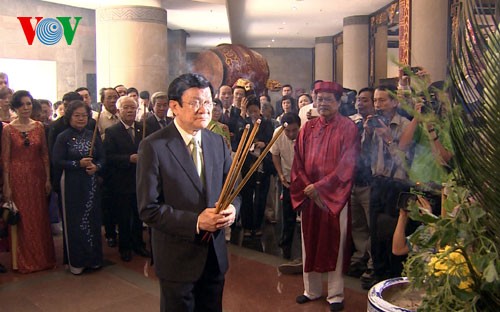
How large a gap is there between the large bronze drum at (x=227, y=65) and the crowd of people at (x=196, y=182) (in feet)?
6.86

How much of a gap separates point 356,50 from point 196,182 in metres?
10.7

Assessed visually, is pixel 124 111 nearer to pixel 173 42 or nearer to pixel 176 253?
pixel 176 253

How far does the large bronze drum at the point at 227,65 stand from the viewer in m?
7.31

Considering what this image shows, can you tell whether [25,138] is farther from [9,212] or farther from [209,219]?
[209,219]

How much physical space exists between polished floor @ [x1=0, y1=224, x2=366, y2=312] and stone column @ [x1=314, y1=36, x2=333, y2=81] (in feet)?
36.8

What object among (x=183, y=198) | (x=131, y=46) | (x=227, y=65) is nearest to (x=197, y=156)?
(x=183, y=198)

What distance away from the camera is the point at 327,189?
3.25 meters

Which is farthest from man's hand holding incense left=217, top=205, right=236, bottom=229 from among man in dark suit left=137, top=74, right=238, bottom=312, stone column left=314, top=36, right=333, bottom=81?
stone column left=314, top=36, right=333, bottom=81

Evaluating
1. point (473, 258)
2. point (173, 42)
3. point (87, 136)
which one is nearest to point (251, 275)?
point (87, 136)

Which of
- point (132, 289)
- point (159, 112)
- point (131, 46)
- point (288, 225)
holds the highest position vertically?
point (131, 46)

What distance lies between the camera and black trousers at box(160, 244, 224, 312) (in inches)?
80.0

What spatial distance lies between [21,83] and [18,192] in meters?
5.17

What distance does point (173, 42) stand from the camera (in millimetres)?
11367

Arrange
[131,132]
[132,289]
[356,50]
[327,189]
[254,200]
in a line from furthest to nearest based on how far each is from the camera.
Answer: [356,50]
[254,200]
[131,132]
[132,289]
[327,189]
